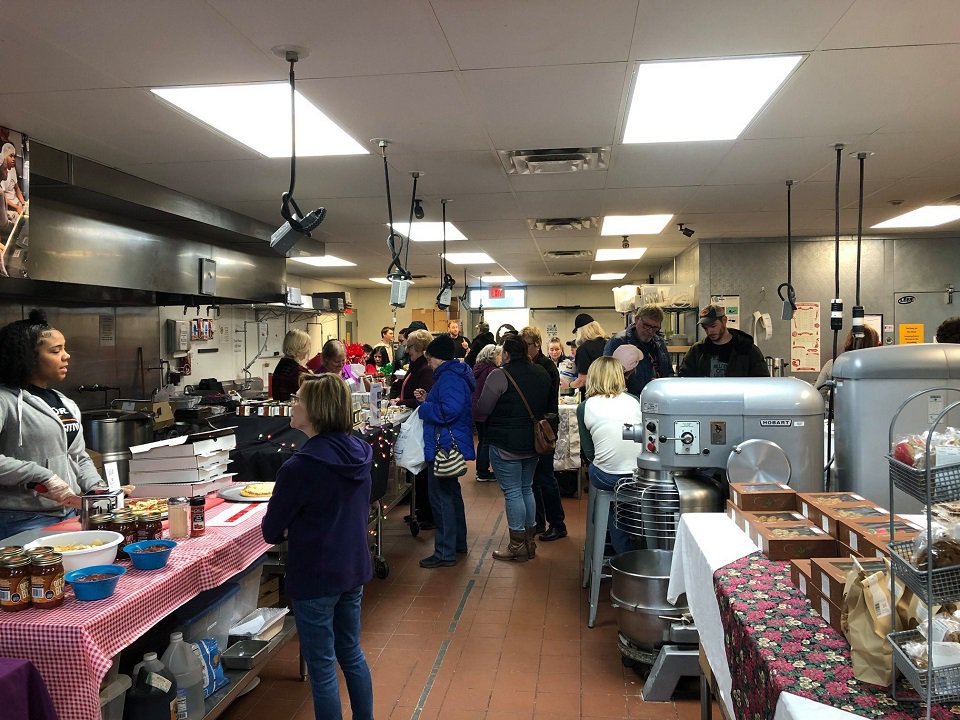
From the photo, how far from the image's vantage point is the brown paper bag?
50.8 inches

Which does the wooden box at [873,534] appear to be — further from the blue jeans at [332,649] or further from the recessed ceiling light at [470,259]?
the recessed ceiling light at [470,259]

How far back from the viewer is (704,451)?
280 centimetres

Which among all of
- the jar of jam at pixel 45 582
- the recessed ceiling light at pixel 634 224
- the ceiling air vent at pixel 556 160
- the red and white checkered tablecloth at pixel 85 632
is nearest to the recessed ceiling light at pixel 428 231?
the recessed ceiling light at pixel 634 224

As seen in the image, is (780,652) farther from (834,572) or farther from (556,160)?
(556,160)

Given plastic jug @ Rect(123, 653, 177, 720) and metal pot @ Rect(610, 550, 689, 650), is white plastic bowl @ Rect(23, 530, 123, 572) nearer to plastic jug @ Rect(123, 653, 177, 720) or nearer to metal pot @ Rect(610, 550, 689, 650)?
plastic jug @ Rect(123, 653, 177, 720)

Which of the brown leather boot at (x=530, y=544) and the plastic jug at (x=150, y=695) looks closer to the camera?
the plastic jug at (x=150, y=695)

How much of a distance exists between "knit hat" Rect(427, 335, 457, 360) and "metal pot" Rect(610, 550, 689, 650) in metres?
2.04

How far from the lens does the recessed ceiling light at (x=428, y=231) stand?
6473 mm

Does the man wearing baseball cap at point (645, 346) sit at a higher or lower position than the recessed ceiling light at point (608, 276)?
lower

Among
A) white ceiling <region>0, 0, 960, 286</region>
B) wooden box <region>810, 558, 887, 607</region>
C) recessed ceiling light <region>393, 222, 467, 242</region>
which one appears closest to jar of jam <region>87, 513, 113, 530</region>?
white ceiling <region>0, 0, 960, 286</region>

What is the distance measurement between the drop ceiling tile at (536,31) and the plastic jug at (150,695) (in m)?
2.39

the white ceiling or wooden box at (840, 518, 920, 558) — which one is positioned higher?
the white ceiling

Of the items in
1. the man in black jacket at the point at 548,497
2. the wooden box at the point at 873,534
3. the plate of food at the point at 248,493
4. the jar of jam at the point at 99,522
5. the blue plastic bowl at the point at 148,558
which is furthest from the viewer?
the man in black jacket at the point at 548,497

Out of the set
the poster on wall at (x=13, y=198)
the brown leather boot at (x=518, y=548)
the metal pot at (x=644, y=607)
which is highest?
the poster on wall at (x=13, y=198)
